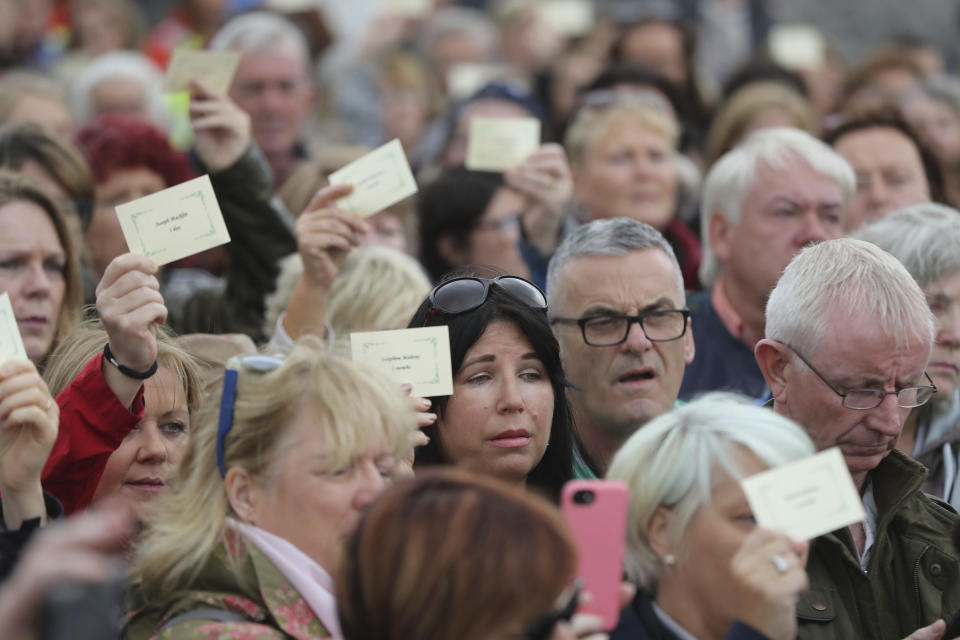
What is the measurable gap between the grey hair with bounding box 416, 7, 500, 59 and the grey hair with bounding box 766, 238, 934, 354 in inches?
278

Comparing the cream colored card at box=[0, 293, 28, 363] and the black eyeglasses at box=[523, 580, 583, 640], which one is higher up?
the cream colored card at box=[0, 293, 28, 363]

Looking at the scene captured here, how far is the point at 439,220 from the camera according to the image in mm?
6543

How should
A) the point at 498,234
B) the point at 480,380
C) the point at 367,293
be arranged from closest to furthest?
the point at 480,380 → the point at 367,293 → the point at 498,234

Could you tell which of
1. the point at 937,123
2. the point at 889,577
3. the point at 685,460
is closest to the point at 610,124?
the point at 937,123

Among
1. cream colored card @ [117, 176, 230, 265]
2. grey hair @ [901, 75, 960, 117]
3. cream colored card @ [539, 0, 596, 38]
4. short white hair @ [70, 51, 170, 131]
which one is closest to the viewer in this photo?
cream colored card @ [117, 176, 230, 265]

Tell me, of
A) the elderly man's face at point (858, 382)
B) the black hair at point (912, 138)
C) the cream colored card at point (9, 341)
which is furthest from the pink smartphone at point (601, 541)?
the black hair at point (912, 138)

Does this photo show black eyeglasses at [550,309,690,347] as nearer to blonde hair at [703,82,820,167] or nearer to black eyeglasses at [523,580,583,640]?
black eyeglasses at [523,580,583,640]

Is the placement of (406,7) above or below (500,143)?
above

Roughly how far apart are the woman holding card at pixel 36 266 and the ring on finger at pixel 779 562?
2608mm

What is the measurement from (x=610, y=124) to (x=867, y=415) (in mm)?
3258

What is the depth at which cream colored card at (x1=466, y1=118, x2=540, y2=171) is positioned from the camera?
600cm

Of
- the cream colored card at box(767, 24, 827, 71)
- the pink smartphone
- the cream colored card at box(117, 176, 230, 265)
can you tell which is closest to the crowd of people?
the pink smartphone

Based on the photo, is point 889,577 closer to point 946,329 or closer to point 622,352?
point 622,352

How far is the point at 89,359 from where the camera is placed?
13.1 ft
